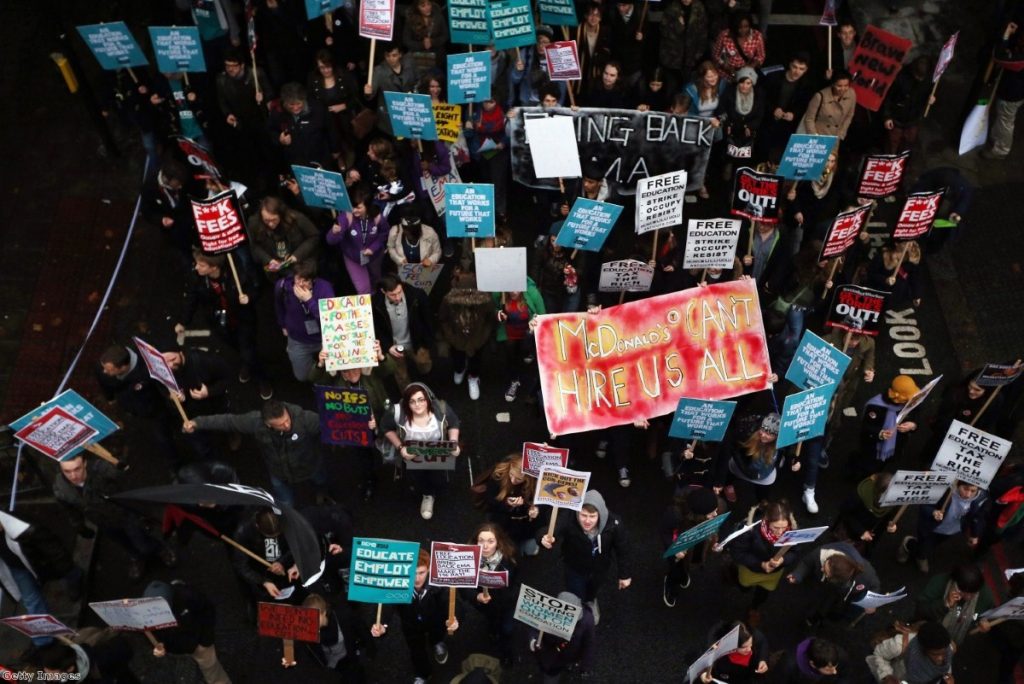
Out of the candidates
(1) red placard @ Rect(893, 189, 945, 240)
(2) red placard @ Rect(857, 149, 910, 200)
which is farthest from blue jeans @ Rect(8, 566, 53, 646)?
(2) red placard @ Rect(857, 149, 910, 200)

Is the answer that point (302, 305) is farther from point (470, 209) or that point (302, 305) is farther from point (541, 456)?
point (541, 456)

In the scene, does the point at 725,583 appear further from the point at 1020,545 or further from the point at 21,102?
the point at 21,102

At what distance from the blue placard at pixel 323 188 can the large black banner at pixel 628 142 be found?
2.59 meters

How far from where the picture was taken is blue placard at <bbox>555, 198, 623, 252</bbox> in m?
10.0

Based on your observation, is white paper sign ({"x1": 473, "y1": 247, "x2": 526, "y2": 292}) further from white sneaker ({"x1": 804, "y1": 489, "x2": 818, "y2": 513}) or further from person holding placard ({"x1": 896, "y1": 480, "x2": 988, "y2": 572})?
person holding placard ({"x1": 896, "y1": 480, "x2": 988, "y2": 572})

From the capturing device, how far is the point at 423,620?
8.11 metres

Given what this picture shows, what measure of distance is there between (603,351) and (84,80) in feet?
27.0

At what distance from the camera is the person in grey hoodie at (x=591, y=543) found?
27.4 feet

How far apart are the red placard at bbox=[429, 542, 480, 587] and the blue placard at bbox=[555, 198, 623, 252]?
3736 millimetres

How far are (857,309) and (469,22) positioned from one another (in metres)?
5.88

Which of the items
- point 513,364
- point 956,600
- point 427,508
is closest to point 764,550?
point 956,600

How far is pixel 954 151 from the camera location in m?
14.4

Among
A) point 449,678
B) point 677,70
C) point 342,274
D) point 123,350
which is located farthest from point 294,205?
point 449,678

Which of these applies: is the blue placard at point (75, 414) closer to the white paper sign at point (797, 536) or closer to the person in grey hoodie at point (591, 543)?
the person in grey hoodie at point (591, 543)
